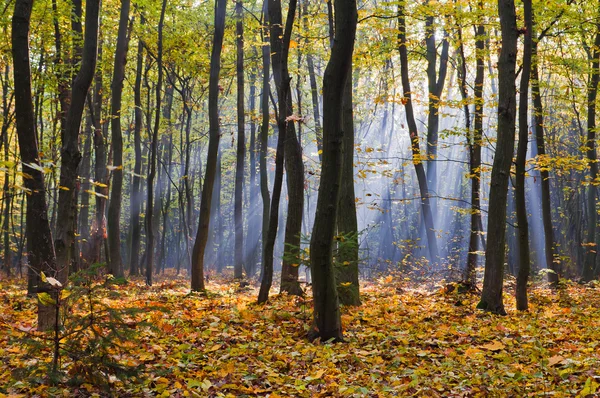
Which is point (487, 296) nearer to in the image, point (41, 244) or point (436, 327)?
point (436, 327)

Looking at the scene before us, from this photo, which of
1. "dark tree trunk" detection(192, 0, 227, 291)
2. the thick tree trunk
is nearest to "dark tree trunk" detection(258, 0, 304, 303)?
"dark tree trunk" detection(192, 0, 227, 291)

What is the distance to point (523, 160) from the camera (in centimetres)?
932

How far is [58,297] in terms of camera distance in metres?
4.29

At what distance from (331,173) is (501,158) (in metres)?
4.10

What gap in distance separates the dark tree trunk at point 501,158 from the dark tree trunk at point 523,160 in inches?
8.0

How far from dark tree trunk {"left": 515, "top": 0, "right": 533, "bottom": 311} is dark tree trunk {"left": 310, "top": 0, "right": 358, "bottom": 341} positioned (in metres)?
4.22

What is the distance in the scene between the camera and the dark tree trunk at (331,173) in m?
6.25

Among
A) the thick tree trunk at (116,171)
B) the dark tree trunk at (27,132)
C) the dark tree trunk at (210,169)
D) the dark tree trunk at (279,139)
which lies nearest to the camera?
the dark tree trunk at (27,132)

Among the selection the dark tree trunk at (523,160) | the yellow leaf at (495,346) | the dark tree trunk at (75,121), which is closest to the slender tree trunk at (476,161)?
the dark tree trunk at (523,160)

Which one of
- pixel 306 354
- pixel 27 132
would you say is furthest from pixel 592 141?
pixel 27 132

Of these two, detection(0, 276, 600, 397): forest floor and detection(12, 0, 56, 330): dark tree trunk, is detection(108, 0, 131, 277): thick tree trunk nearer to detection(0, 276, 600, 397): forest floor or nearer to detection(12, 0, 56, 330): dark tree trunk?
detection(0, 276, 600, 397): forest floor

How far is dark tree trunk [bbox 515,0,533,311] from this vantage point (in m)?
9.11

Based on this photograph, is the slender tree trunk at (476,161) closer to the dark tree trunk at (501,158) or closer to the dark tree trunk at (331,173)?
the dark tree trunk at (501,158)

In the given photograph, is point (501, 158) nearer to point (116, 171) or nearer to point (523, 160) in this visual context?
point (523, 160)
